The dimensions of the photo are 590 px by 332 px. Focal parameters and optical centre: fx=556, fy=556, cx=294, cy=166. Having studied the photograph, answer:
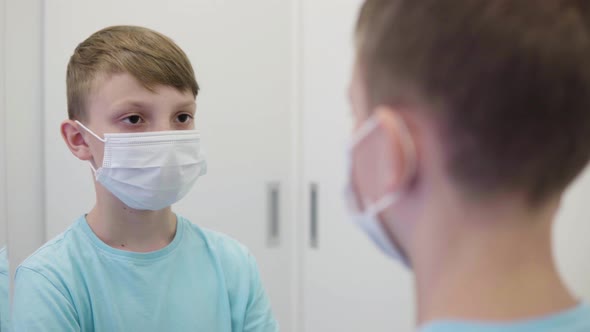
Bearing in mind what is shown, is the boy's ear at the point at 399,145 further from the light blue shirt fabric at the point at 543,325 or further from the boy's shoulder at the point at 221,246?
the boy's shoulder at the point at 221,246

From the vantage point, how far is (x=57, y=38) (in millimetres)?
1558

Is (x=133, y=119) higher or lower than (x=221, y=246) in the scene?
higher

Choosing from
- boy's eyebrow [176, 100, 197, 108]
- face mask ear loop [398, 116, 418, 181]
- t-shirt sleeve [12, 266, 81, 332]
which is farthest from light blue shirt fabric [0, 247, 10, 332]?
face mask ear loop [398, 116, 418, 181]

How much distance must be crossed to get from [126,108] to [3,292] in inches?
18.9

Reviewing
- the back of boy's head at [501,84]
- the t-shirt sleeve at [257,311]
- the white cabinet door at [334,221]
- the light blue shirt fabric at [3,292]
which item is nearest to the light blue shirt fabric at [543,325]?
the back of boy's head at [501,84]

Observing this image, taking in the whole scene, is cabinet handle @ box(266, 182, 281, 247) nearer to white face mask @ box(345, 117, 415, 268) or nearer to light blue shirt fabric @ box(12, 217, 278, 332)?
light blue shirt fabric @ box(12, 217, 278, 332)

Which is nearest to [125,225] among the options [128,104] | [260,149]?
[128,104]

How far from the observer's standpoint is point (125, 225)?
1110 mm

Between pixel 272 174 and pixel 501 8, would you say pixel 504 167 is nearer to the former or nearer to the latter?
pixel 501 8

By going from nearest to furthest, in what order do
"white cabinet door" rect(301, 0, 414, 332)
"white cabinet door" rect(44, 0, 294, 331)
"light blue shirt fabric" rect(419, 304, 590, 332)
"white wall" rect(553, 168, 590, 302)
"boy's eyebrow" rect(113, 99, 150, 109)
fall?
"light blue shirt fabric" rect(419, 304, 590, 332), "boy's eyebrow" rect(113, 99, 150, 109), "white wall" rect(553, 168, 590, 302), "white cabinet door" rect(44, 0, 294, 331), "white cabinet door" rect(301, 0, 414, 332)

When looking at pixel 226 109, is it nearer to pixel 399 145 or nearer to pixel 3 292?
pixel 3 292

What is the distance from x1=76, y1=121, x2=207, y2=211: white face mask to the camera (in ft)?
3.51

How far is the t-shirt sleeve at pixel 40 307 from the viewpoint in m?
0.95

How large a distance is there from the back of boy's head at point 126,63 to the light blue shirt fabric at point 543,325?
776 mm
